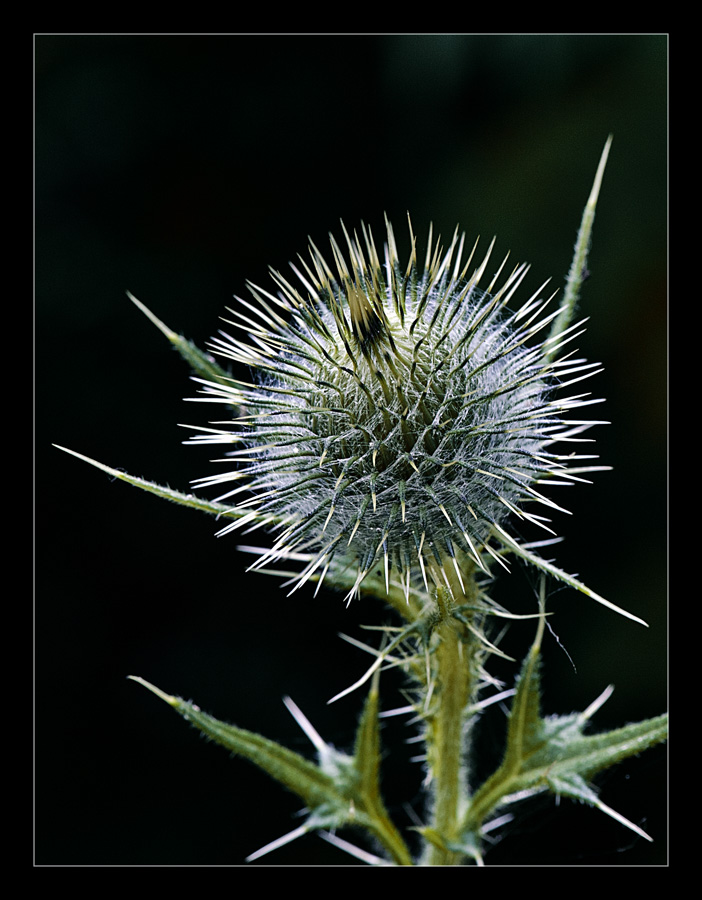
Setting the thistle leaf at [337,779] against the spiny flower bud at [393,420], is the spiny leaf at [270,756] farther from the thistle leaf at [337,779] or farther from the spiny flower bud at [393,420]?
the spiny flower bud at [393,420]

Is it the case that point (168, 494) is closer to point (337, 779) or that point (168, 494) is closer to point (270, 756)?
point (270, 756)

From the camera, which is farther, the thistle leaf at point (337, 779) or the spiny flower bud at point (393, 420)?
the thistle leaf at point (337, 779)

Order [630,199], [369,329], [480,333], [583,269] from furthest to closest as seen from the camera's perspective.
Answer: [630,199], [583,269], [480,333], [369,329]

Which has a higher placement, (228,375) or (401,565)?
(228,375)

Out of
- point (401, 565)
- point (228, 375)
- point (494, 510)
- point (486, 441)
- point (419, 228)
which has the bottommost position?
point (401, 565)

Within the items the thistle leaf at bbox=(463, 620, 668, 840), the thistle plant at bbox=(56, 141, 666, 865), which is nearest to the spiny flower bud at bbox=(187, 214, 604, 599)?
the thistle plant at bbox=(56, 141, 666, 865)

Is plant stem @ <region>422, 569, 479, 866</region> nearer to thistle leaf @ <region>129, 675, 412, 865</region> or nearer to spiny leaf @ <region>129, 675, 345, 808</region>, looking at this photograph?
thistle leaf @ <region>129, 675, 412, 865</region>

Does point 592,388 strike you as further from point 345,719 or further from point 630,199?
point 345,719

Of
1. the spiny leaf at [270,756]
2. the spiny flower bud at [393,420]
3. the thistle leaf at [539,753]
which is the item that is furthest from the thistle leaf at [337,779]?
the spiny flower bud at [393,420]

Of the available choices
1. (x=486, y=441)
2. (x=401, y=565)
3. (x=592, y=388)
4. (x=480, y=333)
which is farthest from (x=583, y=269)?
(x=592, y=388)
